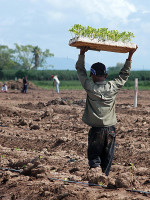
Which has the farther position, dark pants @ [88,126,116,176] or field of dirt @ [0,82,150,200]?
dark pants @ [88,126,116,176]

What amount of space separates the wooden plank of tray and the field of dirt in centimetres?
173

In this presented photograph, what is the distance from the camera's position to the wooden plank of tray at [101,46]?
466 centimetres

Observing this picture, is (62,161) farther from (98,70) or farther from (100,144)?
(98,70)

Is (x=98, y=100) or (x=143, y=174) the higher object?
(x=98, y=100)

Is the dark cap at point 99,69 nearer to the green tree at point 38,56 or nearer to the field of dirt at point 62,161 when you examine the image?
the field of dirt at point 62,161

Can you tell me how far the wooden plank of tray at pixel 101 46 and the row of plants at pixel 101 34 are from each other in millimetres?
106

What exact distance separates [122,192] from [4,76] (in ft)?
199

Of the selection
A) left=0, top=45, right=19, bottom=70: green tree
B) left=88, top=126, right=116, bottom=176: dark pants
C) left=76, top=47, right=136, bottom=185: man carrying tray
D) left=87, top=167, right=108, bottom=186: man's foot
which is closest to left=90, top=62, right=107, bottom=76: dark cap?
left=76, top=47, right=136, bottom=185: man carrying tray

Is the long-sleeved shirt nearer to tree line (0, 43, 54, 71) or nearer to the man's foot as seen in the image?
the man's foot

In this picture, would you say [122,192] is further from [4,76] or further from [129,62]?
[4,76]

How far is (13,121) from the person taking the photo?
11898 millimetres

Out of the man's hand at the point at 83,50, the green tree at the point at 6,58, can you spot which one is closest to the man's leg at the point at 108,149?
the man's hand at the point at 83,50

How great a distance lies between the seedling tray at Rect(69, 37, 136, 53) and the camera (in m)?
4.64

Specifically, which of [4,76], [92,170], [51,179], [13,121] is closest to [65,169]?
[51,179]
